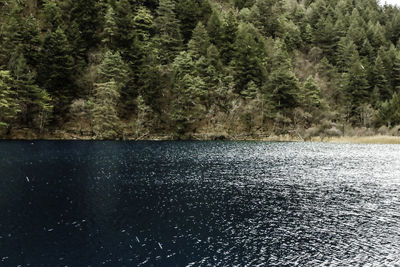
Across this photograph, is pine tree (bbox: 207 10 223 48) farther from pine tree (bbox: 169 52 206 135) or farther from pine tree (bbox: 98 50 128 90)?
Answer: pine tree (bbox: 98 50 128 90)

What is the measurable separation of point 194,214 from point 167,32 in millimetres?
91272

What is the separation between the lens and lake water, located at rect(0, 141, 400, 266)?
1730 cm

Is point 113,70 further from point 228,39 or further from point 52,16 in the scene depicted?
point 228,39

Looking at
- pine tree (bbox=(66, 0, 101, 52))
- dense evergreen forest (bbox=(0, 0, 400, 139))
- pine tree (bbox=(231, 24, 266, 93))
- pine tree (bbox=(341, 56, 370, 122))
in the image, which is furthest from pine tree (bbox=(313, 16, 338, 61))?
pine tree (bbox=(66, 0, 101, 52))

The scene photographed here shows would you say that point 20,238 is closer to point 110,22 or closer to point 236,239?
point 236,239

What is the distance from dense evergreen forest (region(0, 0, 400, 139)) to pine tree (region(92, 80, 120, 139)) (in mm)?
253

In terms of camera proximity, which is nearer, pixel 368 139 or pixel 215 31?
pixel 368 139

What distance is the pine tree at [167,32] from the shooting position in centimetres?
9988

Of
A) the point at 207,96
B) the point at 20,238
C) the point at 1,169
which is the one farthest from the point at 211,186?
the point at 207,96

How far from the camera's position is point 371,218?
24.6m

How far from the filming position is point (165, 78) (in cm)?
9262

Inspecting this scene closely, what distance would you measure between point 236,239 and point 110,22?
87396 millimetres

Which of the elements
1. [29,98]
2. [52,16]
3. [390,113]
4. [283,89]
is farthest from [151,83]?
[390,113]

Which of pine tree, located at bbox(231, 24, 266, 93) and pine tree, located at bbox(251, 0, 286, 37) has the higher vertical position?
pine tree, located at bbox(251, 0, 286, 37)
